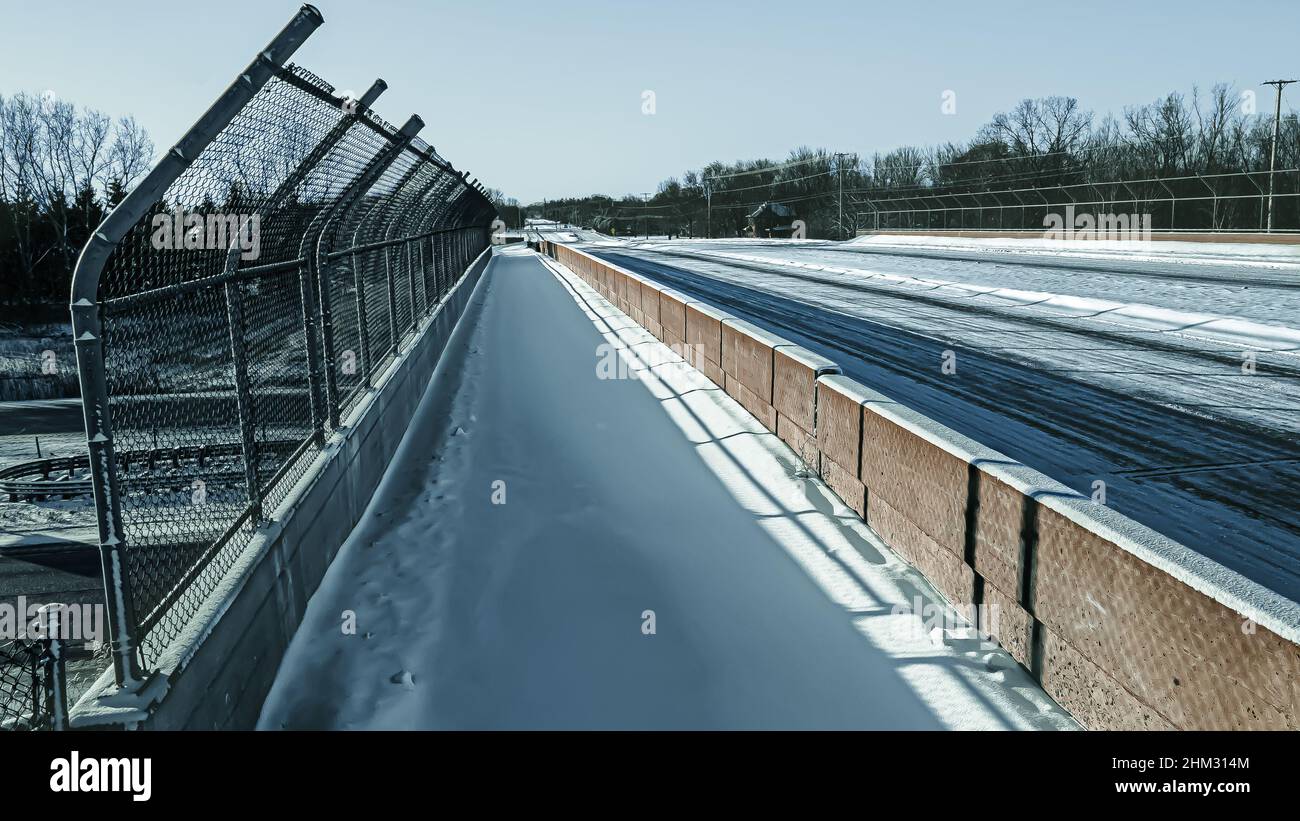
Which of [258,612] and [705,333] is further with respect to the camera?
[705,333]

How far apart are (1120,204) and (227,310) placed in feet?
140

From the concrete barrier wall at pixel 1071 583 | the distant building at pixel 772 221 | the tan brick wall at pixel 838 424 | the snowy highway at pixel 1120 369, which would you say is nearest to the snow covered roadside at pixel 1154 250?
the snowy highway at pixel 1120 369

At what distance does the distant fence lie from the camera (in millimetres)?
29641

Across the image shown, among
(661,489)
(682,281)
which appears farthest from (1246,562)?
(682,281)

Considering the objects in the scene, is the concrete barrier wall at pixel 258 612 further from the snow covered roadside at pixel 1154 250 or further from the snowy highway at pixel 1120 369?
the snow covered roadside at pixel 1154 250

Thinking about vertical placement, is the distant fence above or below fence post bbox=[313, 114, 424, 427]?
above

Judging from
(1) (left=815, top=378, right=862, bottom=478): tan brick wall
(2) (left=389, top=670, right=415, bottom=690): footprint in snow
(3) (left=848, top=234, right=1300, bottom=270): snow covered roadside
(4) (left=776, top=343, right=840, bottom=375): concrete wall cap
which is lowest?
(2) (left=389, top=670, right=415, bottom=690): footprint in snow

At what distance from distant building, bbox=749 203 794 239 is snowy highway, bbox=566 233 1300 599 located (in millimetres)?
56982

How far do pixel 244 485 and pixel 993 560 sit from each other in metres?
3.88

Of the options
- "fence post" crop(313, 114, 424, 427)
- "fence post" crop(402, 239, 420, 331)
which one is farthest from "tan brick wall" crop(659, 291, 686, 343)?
"fence post" crop(313, 114, 424, 427)

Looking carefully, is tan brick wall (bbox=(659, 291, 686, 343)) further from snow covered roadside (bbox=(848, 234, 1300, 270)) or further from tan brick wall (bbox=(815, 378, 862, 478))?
snow covered roadside (bbox=(848, 234, 1300, 270))

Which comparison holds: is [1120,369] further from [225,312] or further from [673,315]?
[225,312]

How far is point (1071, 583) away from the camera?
384cm

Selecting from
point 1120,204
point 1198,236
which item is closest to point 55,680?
point 1198,236
